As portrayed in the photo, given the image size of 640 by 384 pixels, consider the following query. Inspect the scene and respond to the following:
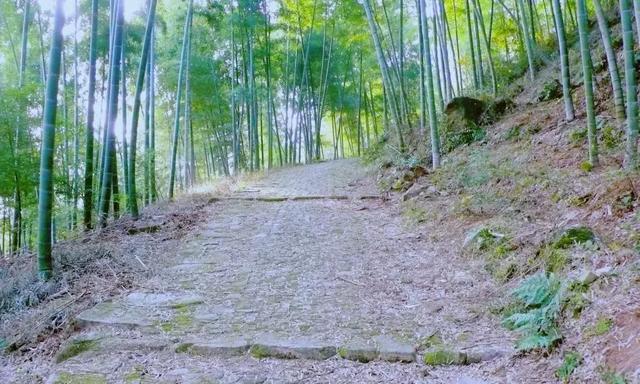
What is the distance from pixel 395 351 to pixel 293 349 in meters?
0.45

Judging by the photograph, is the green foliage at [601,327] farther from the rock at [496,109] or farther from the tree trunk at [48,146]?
the rock at [496,109]

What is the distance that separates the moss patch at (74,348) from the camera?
2.03 m

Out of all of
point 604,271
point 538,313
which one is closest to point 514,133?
point 604,271

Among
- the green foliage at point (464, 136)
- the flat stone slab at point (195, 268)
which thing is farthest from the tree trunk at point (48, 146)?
the green foliage at point (464, 136)

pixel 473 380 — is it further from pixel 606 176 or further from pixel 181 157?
pixel 181 157

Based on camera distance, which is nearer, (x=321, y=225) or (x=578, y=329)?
(x=578, y=329)

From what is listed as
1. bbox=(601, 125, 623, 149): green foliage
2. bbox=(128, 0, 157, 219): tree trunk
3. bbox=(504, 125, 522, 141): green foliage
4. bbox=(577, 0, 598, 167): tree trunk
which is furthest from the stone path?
bbox=(504, 125, 522, 141): green foliage

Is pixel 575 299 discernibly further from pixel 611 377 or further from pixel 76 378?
pixel 76 378

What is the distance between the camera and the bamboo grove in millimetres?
4207

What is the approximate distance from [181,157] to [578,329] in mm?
16553

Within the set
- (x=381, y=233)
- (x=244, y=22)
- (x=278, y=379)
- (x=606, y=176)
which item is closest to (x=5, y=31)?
(x=244, y=22)

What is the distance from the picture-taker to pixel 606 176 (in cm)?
286

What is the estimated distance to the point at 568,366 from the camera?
1563 mm

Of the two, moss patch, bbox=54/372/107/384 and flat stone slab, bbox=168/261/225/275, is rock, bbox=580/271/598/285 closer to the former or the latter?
moss patch, bbox=54/372/107/384
